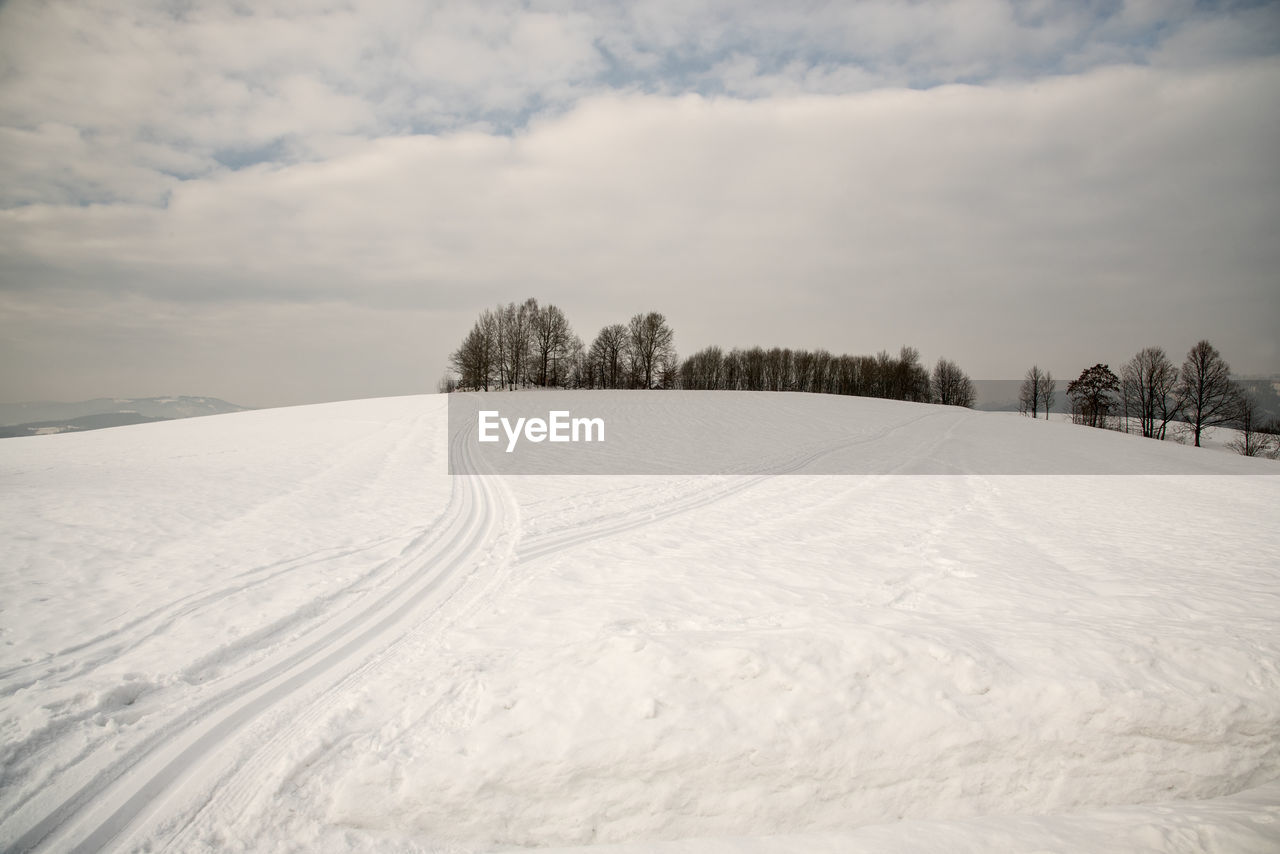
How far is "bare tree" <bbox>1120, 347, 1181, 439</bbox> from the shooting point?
47138mm

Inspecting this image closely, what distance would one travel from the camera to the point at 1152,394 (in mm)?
48500

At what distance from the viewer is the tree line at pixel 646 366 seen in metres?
65.5

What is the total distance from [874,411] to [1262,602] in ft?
105

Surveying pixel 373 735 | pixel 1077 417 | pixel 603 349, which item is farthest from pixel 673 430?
pixel 1077 417

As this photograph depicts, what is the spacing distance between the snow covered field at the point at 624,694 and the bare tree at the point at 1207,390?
4911 cm

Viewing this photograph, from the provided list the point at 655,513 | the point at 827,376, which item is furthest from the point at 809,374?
the point at 655,513

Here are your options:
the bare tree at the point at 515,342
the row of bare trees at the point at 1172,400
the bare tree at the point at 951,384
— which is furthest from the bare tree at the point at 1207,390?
the bare tree at the point at 515,342

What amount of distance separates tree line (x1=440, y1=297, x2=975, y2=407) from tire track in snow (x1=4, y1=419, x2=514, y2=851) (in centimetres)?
5913

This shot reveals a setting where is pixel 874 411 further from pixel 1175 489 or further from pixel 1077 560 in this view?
pixel 1077 560

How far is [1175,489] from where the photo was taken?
17.1 meters

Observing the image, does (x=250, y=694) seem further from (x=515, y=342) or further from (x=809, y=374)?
Answer: (x=809, y=374)

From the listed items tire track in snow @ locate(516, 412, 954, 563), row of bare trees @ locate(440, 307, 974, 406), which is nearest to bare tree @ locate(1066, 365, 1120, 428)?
row of bare trees @ locate(440, 307, 974, 406)

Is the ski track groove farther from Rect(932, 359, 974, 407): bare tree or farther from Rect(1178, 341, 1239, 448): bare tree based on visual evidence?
Rect(932, 359, 974, 407): bare tree

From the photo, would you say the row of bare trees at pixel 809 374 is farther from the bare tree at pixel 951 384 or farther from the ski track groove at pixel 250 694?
the ski track groove at pixel 250 694
